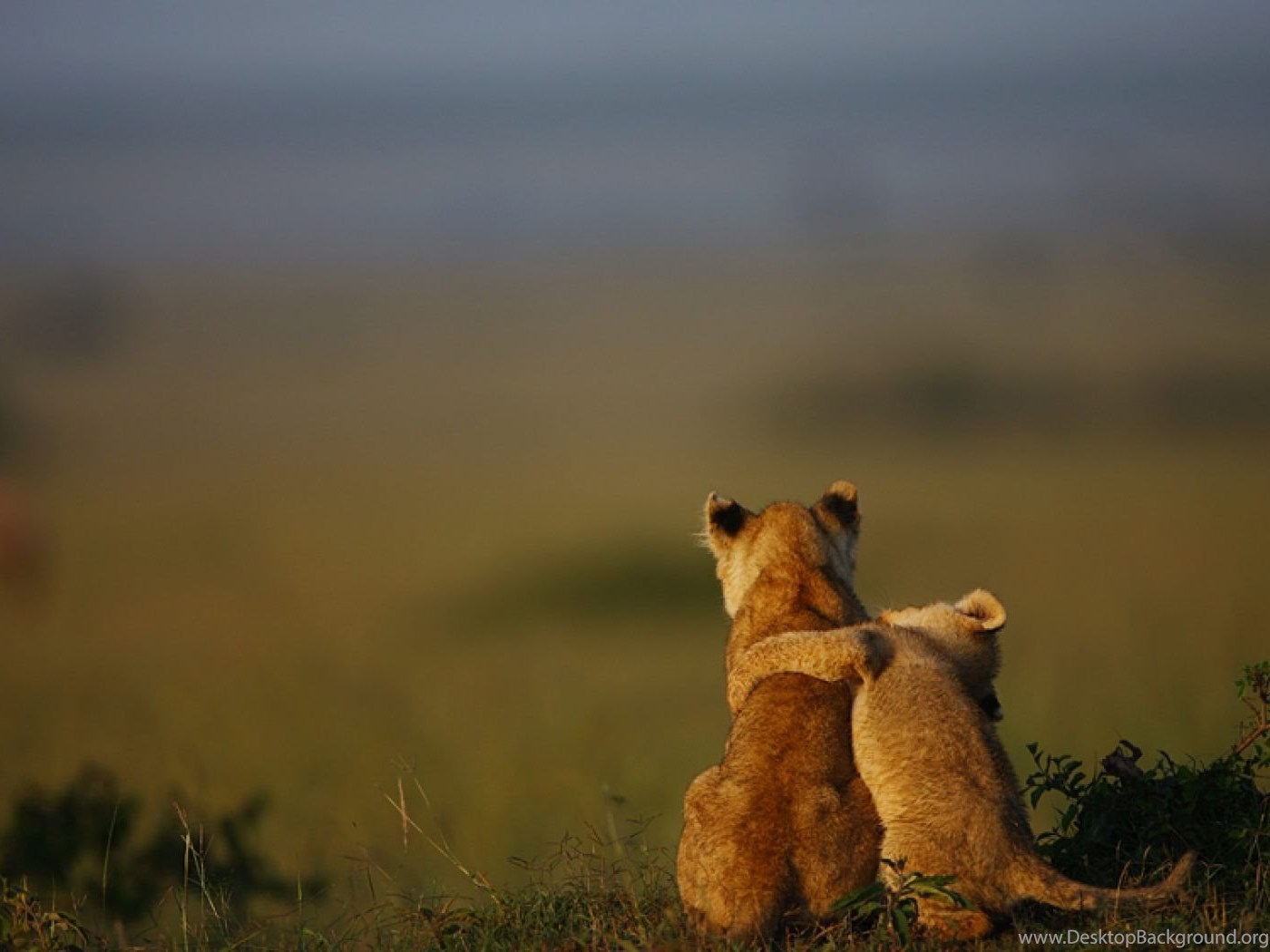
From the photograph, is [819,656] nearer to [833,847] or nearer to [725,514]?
[833,847]

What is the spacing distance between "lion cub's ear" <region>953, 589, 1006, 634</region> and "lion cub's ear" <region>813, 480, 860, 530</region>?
36.1 inches

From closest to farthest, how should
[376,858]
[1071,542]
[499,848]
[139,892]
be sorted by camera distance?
[376,858]
[139,892]
[499,848]
[1071,542]

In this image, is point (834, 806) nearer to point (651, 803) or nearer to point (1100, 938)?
point (1100, 938)

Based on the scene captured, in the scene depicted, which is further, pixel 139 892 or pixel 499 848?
pixel 499 848

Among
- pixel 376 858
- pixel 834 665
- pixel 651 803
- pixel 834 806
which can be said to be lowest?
pixel 651 803

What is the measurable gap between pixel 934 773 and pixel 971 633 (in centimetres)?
98

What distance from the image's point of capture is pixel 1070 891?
6.61 m

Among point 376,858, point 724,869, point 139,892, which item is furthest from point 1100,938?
point 139,892

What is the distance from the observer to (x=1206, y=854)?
7582mm

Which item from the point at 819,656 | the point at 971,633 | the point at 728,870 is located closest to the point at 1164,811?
the point at 971,633

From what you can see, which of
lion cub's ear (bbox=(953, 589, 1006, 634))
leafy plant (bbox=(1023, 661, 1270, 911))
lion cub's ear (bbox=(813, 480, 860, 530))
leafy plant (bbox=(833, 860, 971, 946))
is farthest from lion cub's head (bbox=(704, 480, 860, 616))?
leafy plant (bbox=(833, 860, 971, 946))

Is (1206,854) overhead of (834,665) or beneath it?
beneath

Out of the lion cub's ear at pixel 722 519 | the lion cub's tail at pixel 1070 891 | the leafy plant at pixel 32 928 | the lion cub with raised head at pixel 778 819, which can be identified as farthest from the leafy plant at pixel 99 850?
the lion cub's tail at pixel 1070 891

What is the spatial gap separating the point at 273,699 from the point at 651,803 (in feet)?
44.9
